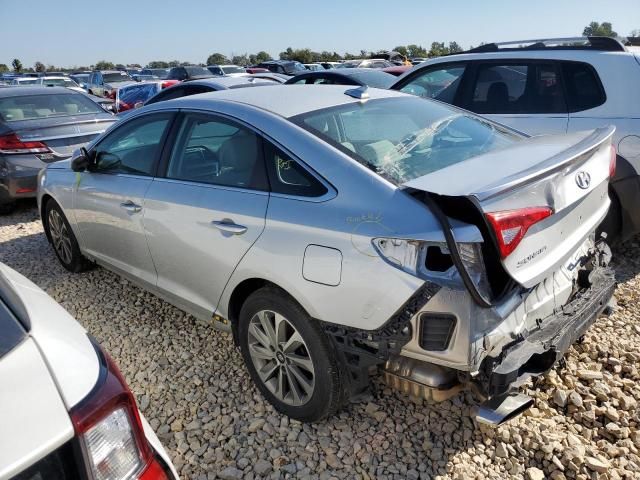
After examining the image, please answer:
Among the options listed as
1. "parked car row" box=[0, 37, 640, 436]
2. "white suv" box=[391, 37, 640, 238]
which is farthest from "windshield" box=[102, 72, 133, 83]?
"parked car row" box=[0, 37, 640, 436]

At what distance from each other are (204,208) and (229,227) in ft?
0.82

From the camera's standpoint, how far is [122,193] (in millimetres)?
3430

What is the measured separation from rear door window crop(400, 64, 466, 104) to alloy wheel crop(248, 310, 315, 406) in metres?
3.31

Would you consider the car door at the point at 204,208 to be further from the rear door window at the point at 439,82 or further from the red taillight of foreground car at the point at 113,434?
the rear door window at the point at 439,82

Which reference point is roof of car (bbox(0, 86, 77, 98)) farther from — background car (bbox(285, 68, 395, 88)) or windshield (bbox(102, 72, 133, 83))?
windshield (bbox(102, 72, 133, 83))

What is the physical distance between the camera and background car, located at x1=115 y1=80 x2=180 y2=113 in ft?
42.8

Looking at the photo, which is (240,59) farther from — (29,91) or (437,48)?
(29,91)

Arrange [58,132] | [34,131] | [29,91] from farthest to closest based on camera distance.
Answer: [29,91], [58,132], [34,131]

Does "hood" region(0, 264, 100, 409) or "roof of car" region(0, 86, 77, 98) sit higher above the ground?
"roof of car" region(0, 86, 77, 98)

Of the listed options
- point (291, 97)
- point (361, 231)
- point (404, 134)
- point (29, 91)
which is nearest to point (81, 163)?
point (291, 97)

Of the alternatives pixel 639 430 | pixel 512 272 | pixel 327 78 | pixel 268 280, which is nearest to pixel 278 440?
pixel 268 280

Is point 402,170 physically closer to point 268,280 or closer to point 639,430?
point 268,280

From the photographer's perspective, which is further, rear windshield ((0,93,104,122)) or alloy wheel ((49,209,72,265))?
rear windshield ((0,93,104,122))

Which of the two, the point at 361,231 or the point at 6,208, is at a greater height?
the point at 361,231
